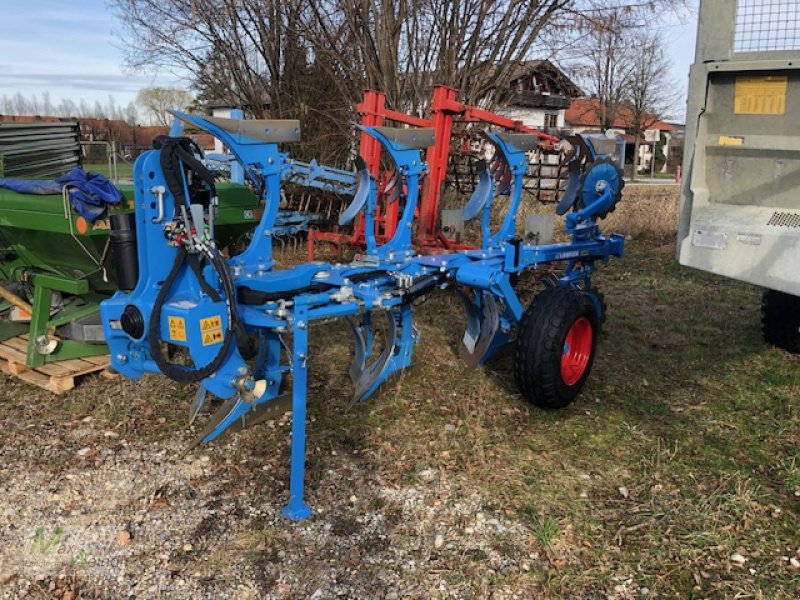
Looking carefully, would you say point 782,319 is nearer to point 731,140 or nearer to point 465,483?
point 731,140

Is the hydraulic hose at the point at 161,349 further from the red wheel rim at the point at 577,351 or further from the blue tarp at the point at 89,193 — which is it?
the red wheel rim at the point at 577,351

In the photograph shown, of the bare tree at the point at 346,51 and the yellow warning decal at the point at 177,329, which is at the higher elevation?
the bare tree at the point at 346,51

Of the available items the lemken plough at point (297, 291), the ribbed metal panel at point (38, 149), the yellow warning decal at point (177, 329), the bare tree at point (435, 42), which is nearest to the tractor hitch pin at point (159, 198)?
the lemken plough at point (297, 291)

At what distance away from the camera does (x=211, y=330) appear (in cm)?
331

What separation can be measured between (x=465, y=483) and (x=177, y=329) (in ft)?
5.37

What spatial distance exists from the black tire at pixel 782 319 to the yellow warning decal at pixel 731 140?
2.87 meters

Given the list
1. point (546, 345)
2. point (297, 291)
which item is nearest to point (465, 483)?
point (546, 345)

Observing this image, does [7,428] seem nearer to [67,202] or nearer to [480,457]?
[67,202]

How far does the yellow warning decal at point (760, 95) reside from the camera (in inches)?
124

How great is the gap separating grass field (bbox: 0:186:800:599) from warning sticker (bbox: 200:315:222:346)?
32.9 inches

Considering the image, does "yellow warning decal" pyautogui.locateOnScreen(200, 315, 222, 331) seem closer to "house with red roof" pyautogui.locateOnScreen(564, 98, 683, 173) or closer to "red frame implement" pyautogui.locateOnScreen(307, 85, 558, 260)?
"red frame implement" pyautogui.locateOnScreen(307, 85, 558, 260)

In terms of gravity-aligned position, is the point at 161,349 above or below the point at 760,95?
below

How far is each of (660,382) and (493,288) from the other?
1590 millimetres

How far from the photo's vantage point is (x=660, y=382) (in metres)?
5.20
